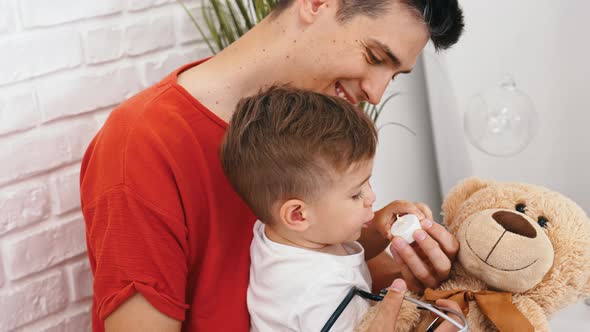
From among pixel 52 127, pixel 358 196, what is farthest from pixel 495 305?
pixel 52 127

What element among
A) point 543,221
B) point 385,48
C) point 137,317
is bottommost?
point 137,317

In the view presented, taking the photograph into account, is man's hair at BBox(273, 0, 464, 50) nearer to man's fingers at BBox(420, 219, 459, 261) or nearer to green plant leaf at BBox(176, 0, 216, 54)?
man's fingers at BBox(420, 219, 459, 261)

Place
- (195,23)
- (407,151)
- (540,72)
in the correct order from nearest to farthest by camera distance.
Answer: (195,23) → (540,72) → (407,151)

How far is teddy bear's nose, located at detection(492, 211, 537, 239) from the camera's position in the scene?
1254mm

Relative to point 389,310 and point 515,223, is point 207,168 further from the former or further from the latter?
point 515,223

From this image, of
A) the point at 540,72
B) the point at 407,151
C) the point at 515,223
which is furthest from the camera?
the point at 407,151

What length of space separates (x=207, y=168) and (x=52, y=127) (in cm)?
42

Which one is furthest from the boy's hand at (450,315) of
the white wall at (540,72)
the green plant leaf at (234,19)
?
the white wall at (540,72)

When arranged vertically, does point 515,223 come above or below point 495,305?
above

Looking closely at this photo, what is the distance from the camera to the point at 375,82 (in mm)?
1358

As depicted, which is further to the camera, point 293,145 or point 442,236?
point 442,236

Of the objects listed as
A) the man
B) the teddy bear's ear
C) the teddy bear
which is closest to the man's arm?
the man

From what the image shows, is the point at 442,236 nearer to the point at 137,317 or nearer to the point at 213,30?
the point at 137,317

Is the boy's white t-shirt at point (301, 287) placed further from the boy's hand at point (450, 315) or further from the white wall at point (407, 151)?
the white wall at point (407, 151)
